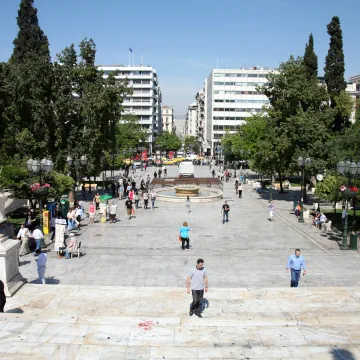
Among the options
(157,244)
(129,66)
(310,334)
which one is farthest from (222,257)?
(129,66)

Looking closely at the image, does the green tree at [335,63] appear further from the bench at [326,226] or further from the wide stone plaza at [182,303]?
the wide stone plaza at [182,303]

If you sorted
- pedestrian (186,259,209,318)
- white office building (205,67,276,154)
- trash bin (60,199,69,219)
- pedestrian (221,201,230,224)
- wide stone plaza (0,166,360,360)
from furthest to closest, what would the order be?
white office building (205,67,276,154) → trash bin (60,199,69,219) → pedestrian (221,201,230,224) → pedestrian (186,259,209,318) → wide stone plaza (0,166,360,360)

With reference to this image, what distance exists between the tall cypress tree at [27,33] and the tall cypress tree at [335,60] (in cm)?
Answer: 3323

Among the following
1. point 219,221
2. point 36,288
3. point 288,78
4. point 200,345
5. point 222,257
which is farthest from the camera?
point 288,78

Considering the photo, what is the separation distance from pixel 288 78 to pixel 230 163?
4722 cm

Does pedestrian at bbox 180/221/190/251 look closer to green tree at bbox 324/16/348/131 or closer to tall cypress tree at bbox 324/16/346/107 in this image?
green tree at bbox 324/16/348/131

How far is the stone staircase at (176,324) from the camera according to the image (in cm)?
757

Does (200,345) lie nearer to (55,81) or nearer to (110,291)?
(110,291)

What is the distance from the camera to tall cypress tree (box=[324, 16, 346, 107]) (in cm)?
4956

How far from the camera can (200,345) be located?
25.8 feet

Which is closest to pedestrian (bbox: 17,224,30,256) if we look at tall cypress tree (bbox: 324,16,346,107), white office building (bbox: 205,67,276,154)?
tall cypress tree (bbox: 324,16,346,107)

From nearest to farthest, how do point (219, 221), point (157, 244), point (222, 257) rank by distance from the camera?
point (222, 257), point (157, 244), point (219, 221)

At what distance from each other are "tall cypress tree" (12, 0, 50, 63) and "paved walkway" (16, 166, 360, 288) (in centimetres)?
3238

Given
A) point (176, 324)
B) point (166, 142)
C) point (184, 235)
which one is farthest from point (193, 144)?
point (176, 324)
